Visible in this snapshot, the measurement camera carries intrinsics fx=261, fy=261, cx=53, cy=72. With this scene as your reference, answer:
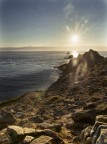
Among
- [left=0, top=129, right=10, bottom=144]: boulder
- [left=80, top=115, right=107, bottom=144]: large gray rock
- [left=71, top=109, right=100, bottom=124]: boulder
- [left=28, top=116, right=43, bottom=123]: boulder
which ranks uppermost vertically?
[left=80, top=115, right=107, bottom=144]: large gray rock

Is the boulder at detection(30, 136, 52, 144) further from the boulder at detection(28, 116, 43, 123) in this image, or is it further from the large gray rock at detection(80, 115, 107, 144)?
the boulder at detection(28, 116, 43, 123)

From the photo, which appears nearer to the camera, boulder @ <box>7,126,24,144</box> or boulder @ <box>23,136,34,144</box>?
boulder @ <box>23,136,34,144</box>

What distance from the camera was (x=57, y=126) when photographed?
1669 cm

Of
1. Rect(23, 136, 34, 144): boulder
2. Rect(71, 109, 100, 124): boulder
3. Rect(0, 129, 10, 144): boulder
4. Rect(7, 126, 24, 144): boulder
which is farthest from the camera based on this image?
Rect(71, 109, 100, 124): boulder

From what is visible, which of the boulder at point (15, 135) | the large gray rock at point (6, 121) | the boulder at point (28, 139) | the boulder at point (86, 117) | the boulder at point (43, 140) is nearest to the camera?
the boulder at point (43, 140)

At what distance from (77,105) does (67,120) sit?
262 inches

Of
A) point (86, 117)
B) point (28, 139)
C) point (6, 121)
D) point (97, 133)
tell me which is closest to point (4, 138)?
point (28, 139)

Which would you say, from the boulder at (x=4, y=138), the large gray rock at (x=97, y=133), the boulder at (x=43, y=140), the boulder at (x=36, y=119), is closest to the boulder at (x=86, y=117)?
the boulder at (x=36, y=119)

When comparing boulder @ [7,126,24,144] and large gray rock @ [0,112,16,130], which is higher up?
boulder @ [7,126,24,144]

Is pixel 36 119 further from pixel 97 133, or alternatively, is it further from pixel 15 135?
pixel 97 133

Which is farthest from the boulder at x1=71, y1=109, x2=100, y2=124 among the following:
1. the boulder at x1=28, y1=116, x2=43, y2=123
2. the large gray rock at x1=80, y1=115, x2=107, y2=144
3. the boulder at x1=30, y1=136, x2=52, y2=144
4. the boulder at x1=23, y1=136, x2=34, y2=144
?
the boulder at x1=23, y1=136, x2=34, y2=144

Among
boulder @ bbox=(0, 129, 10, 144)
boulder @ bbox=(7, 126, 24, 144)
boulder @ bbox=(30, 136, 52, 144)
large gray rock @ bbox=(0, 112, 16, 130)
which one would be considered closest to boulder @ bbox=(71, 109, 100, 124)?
large gray rock @ bbox=(0, 112, 16, 130)

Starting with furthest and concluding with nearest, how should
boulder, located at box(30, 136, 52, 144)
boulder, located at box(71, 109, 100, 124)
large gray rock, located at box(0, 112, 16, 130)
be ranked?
1. large gray rock, located at box(0, 112, 16, 130)
2. boulder, located at box(71, 109, 100, 124)
3. boulder, located at box(30, 136, 52, 144)

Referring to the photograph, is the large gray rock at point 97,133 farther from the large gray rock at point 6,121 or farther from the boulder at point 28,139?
the large gray rock at point 6,121
